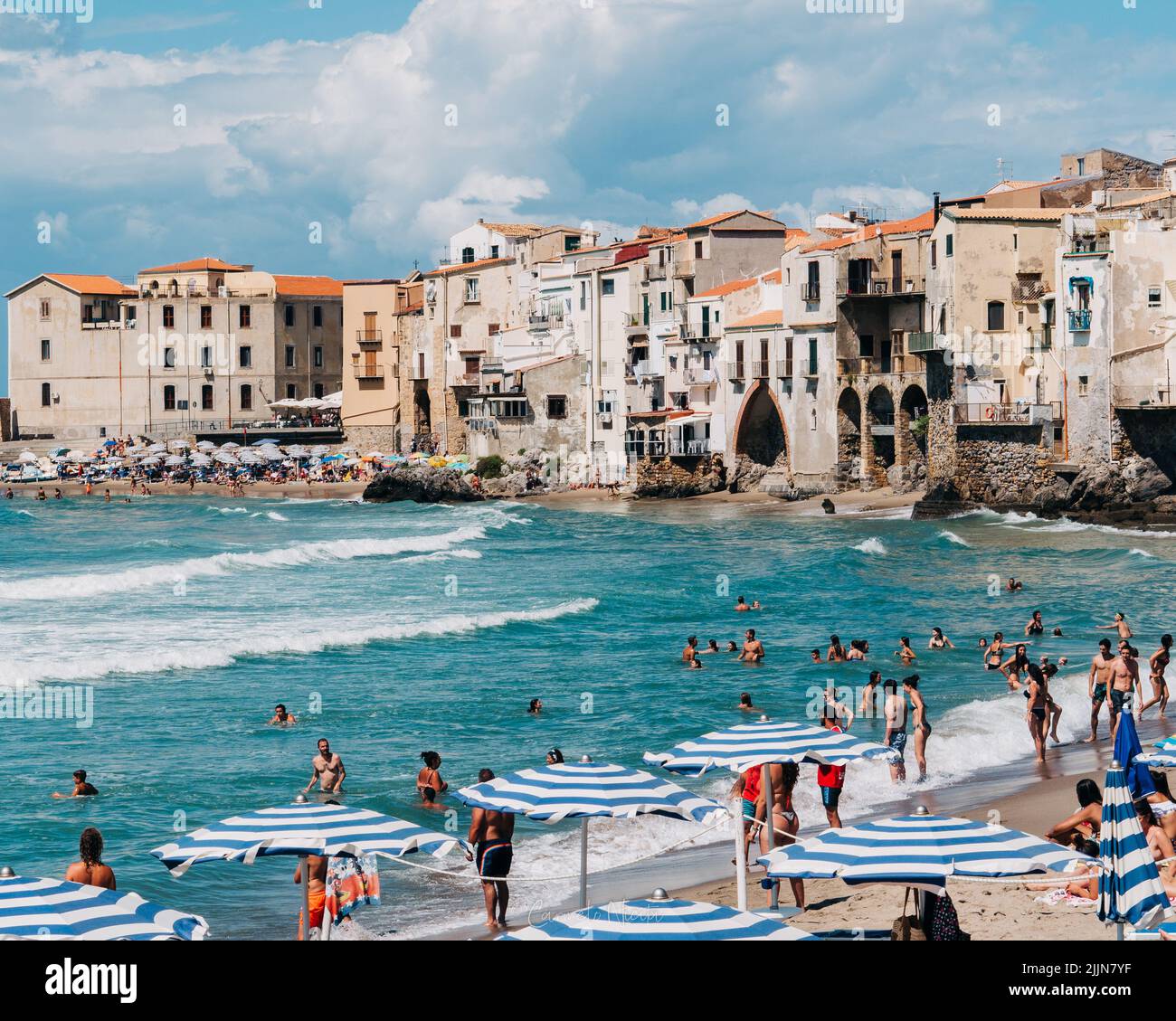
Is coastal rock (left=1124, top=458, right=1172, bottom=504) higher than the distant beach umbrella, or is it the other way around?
coastal rock (left=1124, top=458, right=1172, bottom=504)

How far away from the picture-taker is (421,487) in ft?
271

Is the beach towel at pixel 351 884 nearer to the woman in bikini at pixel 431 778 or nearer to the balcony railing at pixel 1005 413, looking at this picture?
the woman in bikini at pixel 431 778

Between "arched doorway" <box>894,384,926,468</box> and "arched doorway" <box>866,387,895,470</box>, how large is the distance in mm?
976

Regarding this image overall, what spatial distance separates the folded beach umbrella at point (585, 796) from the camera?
41.6 feet

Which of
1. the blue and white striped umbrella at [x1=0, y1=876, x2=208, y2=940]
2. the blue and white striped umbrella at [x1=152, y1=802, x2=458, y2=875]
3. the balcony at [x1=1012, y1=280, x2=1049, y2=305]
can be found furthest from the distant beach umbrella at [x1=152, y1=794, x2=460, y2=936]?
the balcony at [x1=1012, y1=280, x2=1049, y2=305]

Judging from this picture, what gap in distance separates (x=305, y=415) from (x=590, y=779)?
292 ft

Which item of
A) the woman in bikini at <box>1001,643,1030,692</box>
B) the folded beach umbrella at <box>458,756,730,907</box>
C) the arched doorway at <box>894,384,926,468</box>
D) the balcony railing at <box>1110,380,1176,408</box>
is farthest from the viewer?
the arched doorway at <box>894,384,926,468</box>

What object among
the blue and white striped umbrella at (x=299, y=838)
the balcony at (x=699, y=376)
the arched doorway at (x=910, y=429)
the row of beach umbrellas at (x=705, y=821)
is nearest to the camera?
the row of beach umbrellas at (x=705, y=821)

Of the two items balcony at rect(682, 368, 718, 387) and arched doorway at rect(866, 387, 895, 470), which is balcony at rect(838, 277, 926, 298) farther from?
balcony at rect(682, 368, 718, 387)

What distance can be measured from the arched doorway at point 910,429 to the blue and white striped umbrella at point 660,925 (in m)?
57.7

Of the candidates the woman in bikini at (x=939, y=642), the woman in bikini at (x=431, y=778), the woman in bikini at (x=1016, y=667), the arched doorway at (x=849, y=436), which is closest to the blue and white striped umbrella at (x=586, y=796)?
the woman in bikini at (x=431, y=778)

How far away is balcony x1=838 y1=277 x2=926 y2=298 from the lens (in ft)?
218
